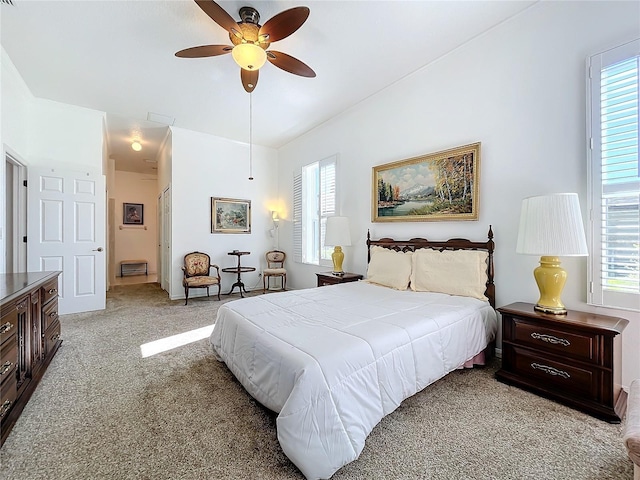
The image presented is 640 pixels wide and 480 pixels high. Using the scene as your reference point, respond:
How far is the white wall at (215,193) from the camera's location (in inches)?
203

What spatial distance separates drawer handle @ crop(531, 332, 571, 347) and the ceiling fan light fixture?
3.12m

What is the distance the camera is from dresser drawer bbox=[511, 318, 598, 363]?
181cm

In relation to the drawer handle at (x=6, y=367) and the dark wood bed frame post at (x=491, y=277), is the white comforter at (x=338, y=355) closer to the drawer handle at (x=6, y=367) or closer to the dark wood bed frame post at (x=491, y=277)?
the dark wood bed frame post at (x=491, y=277)

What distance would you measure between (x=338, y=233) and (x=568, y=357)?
273 cm

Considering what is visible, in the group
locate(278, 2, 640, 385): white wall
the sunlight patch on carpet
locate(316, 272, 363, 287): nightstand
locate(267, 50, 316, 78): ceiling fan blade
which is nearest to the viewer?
locate(278, 2, 640, 385): white wall

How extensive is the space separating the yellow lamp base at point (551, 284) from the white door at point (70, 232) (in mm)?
5654

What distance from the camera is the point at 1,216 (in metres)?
3.05

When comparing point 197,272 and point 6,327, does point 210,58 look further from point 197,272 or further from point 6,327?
point 197,272

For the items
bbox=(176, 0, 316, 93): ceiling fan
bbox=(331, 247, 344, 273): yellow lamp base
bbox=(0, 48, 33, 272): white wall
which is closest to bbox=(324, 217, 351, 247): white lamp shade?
bbox=(331, 247, 344, 273): yellow lamp base

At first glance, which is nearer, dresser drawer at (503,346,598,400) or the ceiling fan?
dresser drawer at (503,346,598,400)

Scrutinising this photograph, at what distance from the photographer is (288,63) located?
2.66m

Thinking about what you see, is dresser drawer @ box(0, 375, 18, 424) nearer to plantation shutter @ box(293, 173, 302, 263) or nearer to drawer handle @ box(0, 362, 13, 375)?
drawer handle @ box(0, 362, 13, 375)

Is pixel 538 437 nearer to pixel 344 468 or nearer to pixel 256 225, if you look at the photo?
pixel 344 468

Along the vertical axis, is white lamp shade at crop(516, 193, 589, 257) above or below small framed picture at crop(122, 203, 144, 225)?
below
